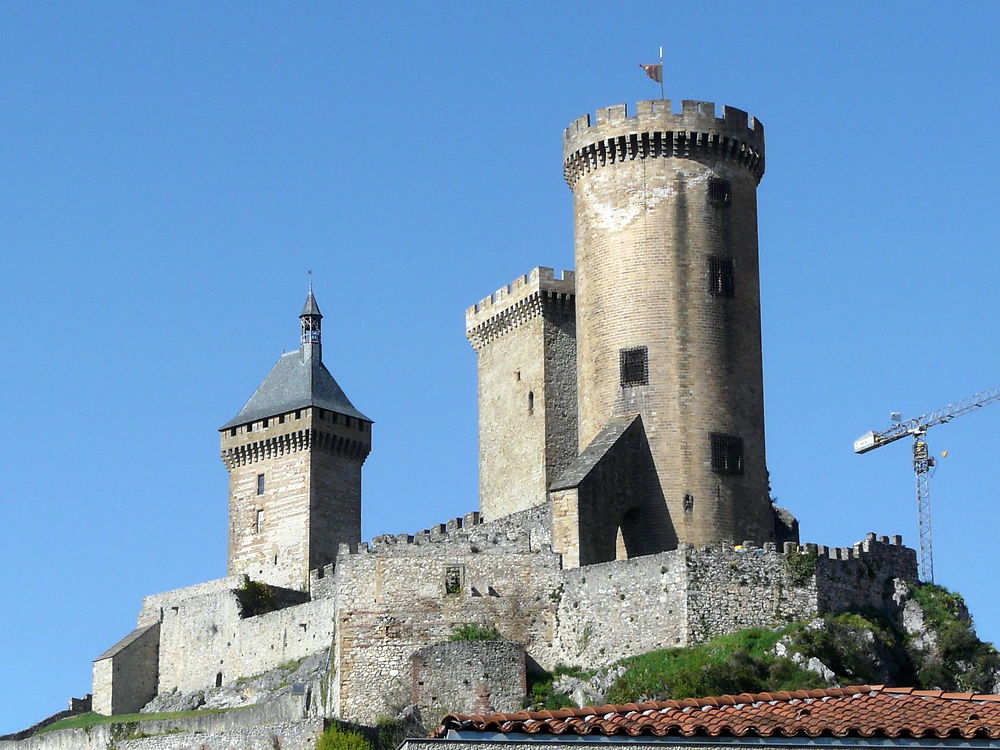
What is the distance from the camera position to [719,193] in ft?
191

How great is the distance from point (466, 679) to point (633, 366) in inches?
438

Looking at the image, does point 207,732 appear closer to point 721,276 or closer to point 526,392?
point 526,392

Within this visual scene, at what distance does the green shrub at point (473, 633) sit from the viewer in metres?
52.0

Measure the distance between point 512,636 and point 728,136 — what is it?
1606 centimetres

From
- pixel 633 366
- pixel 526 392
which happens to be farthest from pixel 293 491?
pixel 633 366

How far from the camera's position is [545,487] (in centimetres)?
6341

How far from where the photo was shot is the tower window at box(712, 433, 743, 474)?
56.3 m

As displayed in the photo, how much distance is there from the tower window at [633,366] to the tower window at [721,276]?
2668 millimetres

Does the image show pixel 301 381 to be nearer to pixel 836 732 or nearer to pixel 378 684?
pixel 378 684

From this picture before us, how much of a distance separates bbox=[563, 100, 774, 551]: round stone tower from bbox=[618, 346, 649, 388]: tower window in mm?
40

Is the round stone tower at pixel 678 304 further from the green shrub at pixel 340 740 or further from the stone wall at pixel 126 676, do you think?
the stone wall at pixel 126 676

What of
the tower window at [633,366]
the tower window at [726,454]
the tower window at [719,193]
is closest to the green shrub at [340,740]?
the tower window at [726,454]

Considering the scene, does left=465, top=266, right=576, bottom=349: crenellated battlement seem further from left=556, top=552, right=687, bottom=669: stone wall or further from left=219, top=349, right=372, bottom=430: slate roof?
left=556, top=552, right=687, bottom=669: stone wall

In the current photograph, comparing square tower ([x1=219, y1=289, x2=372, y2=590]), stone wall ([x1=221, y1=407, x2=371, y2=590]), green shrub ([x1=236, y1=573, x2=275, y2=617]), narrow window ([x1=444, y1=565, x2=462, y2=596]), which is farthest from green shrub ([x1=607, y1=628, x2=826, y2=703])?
stone wall ([x1=221, y1=407, x2=371, y2=590])
